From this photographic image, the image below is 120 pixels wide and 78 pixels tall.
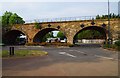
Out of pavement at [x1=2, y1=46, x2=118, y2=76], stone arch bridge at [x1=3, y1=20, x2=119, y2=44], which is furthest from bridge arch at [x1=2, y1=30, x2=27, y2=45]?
pavement at [x1=2, y1=46, x2=118, y2=76]

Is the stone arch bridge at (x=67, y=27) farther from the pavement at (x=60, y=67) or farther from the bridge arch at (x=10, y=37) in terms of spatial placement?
the pavement at (x=60, y=67)

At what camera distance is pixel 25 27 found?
63.0m

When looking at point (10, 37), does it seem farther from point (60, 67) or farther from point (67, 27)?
point (60, 67)

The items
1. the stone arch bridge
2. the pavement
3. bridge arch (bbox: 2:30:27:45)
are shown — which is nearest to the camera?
the pavement

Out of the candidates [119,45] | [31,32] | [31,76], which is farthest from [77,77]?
[31,32]

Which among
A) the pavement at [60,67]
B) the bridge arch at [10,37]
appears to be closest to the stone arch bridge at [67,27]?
the bridge arch at [10,37]

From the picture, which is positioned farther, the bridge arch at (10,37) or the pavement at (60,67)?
the bridge arch at (10,37)

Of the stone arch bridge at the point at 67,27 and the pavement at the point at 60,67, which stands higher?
the stone arch bridge at the point at 67,27

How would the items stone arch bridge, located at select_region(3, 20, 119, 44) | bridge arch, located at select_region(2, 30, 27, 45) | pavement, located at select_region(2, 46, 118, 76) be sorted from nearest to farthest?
pavement, located at select_region(2, 46, 118, 76)
stone arch bridge, located at select_region(3, 20, 119, 44)
bridge arch, located at select_region(2, 30, 27, 45)

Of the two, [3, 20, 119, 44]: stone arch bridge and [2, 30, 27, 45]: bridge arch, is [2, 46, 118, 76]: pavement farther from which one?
[2, 30, 27, 45]: bridge arch

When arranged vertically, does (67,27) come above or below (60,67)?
above

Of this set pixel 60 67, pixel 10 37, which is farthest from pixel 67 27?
pixel 60 67

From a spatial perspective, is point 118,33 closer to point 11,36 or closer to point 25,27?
point 25,27

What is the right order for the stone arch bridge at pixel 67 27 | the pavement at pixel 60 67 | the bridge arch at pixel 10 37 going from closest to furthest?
the pavement at pixel 60 67 < the stone arch bridge at pixel 67 27 < the bridge arch at pixel 10 37
